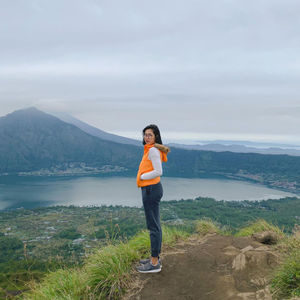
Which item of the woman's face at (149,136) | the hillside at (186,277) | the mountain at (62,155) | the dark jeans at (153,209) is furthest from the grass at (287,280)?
the mountain at (62,155)

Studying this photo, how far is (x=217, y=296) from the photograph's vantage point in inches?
110

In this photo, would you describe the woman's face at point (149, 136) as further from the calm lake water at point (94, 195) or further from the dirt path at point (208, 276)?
the calm lake water at point (94, 195)

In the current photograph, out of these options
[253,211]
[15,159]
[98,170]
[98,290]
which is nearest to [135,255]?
[98,290]

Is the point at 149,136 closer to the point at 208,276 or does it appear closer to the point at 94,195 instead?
the point at 208,276

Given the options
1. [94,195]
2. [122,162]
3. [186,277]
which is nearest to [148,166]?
[186,277]

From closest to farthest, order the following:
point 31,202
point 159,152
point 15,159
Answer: point 159,152 < point 31,202 < point 15,159

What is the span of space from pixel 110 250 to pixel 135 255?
0.37 m

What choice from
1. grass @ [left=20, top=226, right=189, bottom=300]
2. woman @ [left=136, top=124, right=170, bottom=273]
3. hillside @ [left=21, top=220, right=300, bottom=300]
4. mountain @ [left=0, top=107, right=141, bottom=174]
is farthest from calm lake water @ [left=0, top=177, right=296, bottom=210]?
mountain @ [left=0, top=107, right=141, bottom=174]

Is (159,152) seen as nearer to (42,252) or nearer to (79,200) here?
(42,252)

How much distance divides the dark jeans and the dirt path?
1.16ft

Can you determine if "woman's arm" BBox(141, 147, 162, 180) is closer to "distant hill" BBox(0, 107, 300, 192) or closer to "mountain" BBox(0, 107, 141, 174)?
"distant hill" BBox(0, 107, 300, 192)

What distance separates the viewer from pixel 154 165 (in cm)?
323

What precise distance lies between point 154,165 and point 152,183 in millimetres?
219

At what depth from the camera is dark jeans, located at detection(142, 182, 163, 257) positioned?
3.27 m
